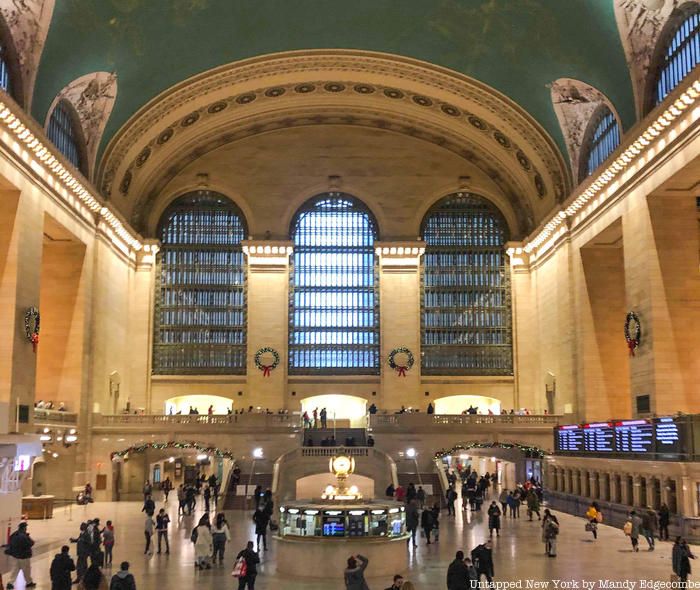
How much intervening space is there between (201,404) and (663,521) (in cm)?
2486

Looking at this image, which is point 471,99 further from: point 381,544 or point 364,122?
point 381,544

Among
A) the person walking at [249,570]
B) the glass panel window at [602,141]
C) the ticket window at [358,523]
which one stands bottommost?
the person walking at [249,570]

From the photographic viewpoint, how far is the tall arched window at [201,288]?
130 feet

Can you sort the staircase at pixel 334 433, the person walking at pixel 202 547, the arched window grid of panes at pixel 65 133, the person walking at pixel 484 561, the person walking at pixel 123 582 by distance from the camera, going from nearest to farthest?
the person walking at pixel 123 582, the person walking at pixel 484 561, the person walking at pixel 202 547, the arched window grid of panes at pixel 65 133, the staircase at pixel 334 433

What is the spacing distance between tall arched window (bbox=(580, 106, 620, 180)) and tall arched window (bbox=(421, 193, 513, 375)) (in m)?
8.51

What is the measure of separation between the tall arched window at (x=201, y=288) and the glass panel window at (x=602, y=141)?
15.7m

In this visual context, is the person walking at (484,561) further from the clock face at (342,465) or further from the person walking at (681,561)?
the clock face at (342,465)

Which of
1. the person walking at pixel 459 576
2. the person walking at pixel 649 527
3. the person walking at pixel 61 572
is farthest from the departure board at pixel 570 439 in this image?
the person walking at pixel 61 572

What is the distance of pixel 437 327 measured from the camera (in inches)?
1582

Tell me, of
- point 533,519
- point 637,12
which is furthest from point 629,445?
point 637,12

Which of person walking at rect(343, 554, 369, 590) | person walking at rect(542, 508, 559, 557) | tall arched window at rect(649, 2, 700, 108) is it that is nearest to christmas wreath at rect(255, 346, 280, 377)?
tall arched window at rect(649, 2, 700, 108)

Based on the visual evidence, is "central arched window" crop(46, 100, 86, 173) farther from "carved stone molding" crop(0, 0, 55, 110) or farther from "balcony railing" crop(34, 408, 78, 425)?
"balcony railing" crop(34, 408, 78, 425)

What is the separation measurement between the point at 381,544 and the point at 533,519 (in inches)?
417

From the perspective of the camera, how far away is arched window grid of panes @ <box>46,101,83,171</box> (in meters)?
29.4
